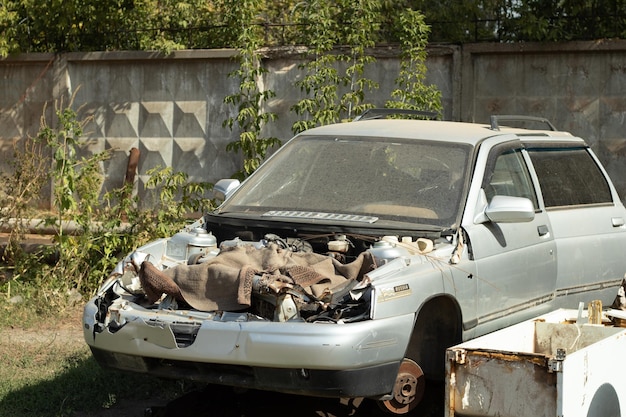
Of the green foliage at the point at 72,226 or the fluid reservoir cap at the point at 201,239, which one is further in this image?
the green foliage at the point at 72,226

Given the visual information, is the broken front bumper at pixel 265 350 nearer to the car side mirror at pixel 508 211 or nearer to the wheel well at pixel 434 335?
the wheel well at pixel 434 335

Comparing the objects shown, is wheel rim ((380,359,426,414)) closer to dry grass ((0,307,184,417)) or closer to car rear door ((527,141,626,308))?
car rear door ((527,141,626,308))

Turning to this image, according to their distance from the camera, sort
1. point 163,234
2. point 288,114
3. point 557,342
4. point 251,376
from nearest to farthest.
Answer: point 251,376
point 557,342
point 163,234
point 288,114

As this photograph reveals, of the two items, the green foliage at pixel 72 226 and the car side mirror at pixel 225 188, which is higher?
the car side mirror at pixel 225 188

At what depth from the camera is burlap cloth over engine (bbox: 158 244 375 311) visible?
5.45 m

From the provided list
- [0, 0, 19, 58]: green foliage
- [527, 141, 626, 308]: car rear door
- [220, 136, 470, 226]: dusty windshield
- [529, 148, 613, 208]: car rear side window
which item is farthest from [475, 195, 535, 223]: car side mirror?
[0, 0, 19, 58]: green foliage

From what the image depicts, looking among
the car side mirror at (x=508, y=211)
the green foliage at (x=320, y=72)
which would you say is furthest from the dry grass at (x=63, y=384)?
the green foliage at (x=320, y=72)

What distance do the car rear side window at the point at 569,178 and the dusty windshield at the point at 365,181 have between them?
0.83 m

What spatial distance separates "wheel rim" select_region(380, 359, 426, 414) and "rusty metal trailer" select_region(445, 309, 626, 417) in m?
0.37

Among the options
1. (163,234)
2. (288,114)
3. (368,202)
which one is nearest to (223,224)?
(368,202)

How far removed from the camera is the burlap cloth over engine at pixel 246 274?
5445 mm

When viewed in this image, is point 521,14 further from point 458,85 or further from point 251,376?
point 251,376

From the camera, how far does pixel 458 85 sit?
11.1 m

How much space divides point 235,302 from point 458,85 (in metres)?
6.21
